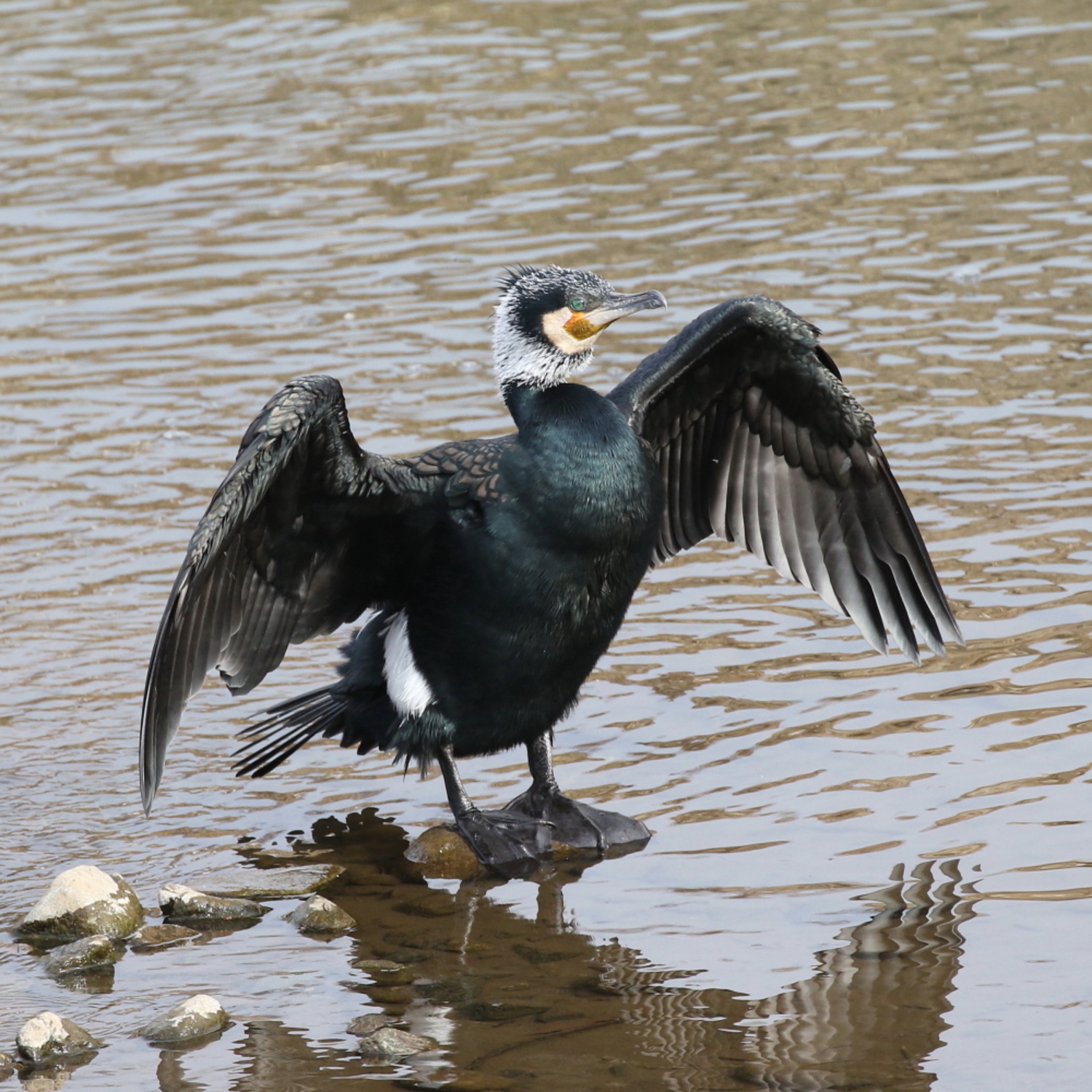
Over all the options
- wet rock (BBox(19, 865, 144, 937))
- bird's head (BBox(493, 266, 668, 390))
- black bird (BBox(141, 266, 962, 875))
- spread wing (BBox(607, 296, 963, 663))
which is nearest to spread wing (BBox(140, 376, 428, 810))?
black bird (BBox(141, 266, 962, 875))

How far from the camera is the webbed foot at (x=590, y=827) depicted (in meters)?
4.93

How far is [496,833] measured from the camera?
5000 millimetres

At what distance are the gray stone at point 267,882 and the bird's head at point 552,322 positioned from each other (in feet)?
4.50

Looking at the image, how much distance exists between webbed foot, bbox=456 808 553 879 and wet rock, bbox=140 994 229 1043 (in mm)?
1011

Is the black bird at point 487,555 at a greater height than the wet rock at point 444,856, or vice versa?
the black bird at point 487,555

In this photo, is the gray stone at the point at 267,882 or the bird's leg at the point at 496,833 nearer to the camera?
the gray stone at the point at 267,882

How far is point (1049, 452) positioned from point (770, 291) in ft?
6.89

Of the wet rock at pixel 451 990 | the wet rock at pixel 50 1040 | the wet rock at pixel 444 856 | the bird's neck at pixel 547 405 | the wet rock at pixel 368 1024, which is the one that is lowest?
the wet rock at pixel 444 856

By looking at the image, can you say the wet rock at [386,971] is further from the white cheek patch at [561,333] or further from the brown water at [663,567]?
the white cheek patch at [561,333]

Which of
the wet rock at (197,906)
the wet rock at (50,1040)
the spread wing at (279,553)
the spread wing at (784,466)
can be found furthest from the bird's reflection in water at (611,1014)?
the spread wing at (784,466)

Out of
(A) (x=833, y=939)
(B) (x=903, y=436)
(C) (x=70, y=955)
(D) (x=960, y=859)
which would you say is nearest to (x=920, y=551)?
(D) (x=960, y=859)

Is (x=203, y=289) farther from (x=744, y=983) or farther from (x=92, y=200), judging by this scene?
(x=744, y=983)

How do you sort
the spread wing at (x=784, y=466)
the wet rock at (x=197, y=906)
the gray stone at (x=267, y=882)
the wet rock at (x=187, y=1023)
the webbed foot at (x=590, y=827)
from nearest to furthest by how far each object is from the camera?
the wet rock at (x=187, y=1023)
the wet rock at (x=197, y=906)
the gray stone at (x=267, y=882)
the webbed foot at (x=590, y=827)
the spread wing at (x=784, y=466)

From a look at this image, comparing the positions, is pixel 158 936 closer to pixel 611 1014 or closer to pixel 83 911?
pixel 83 911
